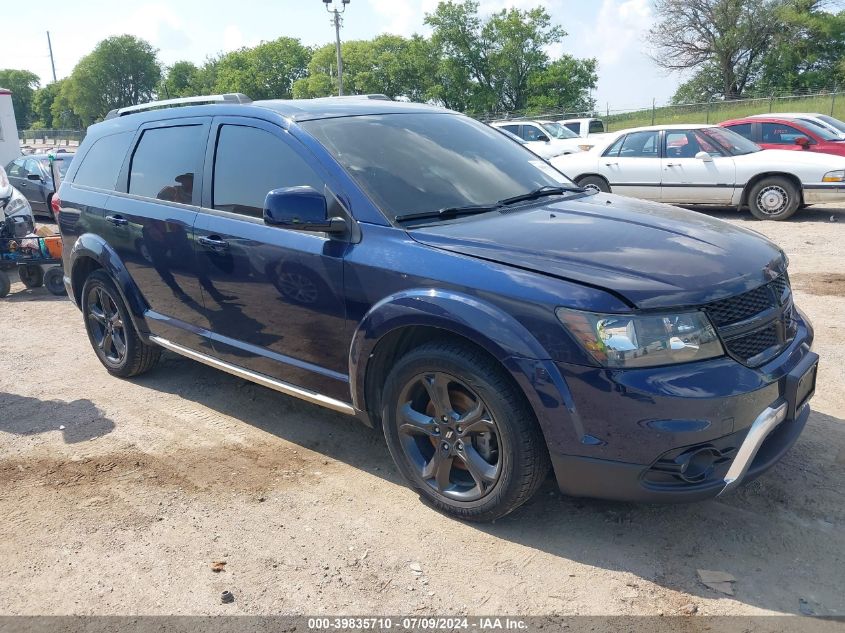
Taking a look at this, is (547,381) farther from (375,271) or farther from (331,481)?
(331,481)

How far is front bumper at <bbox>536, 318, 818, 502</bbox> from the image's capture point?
107 inches

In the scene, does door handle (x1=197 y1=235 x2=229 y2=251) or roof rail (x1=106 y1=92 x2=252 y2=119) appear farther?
roof rail (x1=106 y1=92 x2=252 y2=119)

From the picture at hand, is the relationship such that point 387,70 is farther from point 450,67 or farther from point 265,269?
point 265,269

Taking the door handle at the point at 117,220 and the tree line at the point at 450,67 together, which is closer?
the door handle at the point at 117,220

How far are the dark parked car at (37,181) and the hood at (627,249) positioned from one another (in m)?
13.9

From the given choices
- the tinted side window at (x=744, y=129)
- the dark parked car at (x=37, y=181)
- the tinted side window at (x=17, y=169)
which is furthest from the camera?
the tinted side window at (x=17, y=169)

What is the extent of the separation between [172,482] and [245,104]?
85.5 inches

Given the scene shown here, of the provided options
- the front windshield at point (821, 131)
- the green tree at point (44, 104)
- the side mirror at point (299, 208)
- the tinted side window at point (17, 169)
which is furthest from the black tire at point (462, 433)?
the green tree at point (44, 104)

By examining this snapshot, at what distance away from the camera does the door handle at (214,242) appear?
13.3 feet

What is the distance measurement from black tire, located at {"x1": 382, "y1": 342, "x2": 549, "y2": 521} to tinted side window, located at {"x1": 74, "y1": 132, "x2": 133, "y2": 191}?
2.96 m

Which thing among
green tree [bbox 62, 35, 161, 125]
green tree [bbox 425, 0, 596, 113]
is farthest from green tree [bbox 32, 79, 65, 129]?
green tree [bbox 425, 0, 596, 113]

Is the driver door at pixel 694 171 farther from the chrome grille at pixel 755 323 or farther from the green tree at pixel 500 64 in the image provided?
the green tree at pixel 500 64

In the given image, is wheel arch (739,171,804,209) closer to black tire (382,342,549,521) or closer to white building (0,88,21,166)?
black tire (382,342,549,521)

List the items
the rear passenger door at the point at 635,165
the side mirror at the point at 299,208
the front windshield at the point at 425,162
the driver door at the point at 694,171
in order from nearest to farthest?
the side mirror at the point at 299,208 < the front windshield at the point at 425,162 < the driver door at the point at 694,171 < the rear passenger door at the point at 635,165
